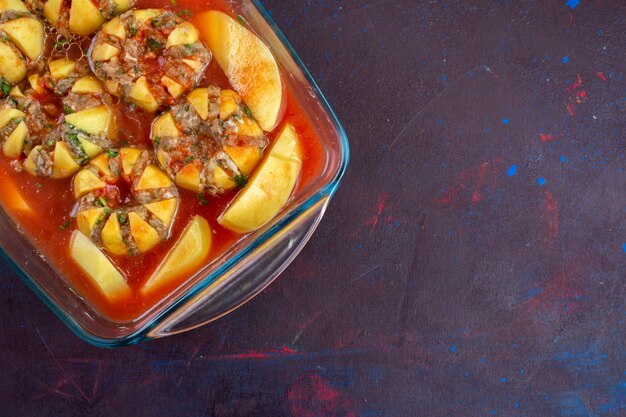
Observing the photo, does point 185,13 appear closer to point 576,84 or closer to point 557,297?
point 576,84

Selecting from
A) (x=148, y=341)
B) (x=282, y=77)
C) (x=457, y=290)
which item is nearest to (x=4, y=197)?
(x=148, y=341)

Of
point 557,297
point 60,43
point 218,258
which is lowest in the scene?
point 557,297

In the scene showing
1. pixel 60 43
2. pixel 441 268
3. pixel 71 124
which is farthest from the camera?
pixel 441 268

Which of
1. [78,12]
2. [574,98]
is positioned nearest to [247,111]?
[78,12]

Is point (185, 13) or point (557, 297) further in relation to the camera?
point (557, 297)

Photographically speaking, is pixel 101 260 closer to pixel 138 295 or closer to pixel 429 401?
pixel 138 295

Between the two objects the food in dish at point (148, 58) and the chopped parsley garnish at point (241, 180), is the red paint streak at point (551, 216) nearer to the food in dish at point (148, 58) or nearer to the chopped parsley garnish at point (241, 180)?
the chopped parsley garnish at point (241, 180)

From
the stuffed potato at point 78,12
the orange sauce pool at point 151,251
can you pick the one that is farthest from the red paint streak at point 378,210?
the stuffed potato at point 78,12
